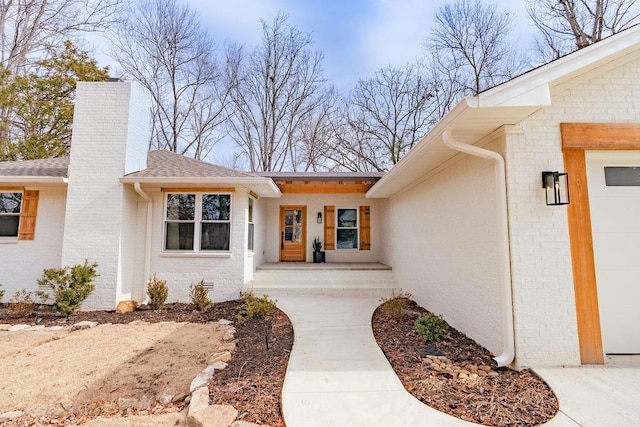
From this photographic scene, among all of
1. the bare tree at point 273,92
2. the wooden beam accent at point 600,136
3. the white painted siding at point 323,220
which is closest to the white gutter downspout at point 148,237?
the white painted siding at point 323,220

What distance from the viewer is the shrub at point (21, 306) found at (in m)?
6.05

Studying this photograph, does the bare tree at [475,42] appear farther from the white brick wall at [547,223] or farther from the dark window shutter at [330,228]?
the white brick wall at [547,223]

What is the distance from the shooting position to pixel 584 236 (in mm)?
3492

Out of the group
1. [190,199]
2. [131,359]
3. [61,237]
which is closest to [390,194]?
[190,199]

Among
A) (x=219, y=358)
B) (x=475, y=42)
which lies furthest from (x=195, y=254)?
(x=475, y=42)

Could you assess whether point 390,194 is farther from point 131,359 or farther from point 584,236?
point 131,359

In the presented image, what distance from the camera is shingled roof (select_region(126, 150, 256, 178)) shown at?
687 cm

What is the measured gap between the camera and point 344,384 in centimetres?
318

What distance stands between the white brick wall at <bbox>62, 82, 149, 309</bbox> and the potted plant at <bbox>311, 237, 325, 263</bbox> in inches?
213

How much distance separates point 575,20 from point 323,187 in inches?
460

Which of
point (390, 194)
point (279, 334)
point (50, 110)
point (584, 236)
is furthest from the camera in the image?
point (50, 110)

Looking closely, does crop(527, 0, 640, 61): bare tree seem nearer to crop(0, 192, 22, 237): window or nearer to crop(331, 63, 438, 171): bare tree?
crop(331, 63, 438, 171): bare tree

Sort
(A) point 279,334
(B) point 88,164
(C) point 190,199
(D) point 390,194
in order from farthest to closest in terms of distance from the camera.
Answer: (D) point 390,194, (C) point 190,199, (B) point 88,164, (A) point 279,334

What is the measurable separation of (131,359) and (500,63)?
18332mm
